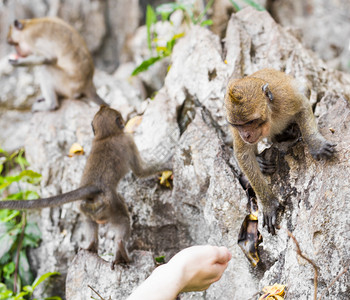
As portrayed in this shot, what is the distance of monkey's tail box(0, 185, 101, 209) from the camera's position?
3.96 metres

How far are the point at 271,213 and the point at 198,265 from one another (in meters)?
1.26

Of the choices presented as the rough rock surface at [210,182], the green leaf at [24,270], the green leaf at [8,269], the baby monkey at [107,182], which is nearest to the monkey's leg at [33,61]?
the rough rock surface at [210,182]

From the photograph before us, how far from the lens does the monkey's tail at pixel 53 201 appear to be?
396cm

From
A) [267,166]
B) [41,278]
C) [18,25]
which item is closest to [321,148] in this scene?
[267,166]

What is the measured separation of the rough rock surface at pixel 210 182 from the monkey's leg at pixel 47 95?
182mm

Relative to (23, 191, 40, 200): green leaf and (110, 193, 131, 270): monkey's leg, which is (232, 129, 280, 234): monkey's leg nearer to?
(110, 193, 131, 270): monkey's leg

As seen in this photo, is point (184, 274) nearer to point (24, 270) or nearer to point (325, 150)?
point (325, 150)

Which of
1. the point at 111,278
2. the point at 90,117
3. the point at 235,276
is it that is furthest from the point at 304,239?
the point at 90,117

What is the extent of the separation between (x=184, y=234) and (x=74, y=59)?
3730mm

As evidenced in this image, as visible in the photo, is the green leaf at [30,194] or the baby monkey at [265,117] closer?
the baby monkey at [265,117]

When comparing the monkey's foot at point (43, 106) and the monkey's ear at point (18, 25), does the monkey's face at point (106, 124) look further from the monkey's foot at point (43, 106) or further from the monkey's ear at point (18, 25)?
the monkey's ear at point (18, 25)

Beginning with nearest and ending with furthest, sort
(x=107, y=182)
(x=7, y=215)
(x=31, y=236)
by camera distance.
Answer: (x=107, y=182) < (x=31, y=236) < (x=7, y=215)

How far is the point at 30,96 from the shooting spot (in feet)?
28.4

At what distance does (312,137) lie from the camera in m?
3.38
